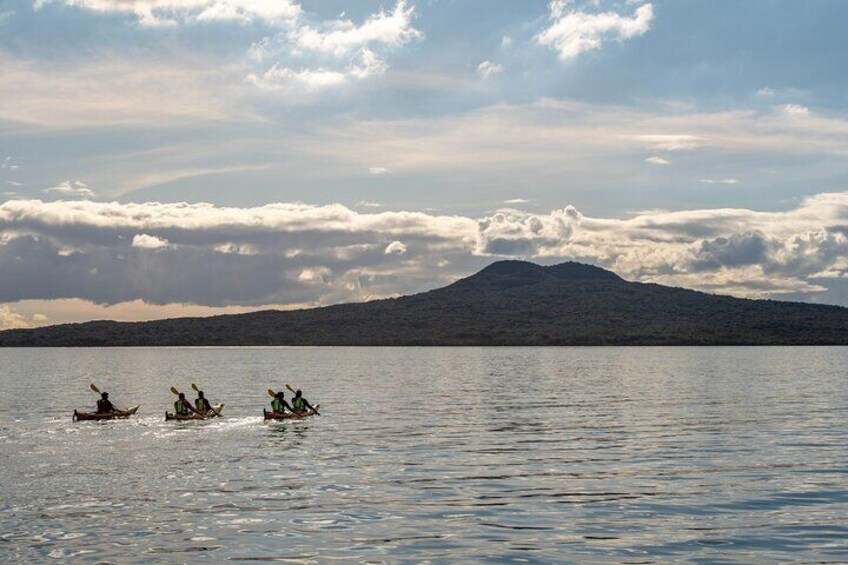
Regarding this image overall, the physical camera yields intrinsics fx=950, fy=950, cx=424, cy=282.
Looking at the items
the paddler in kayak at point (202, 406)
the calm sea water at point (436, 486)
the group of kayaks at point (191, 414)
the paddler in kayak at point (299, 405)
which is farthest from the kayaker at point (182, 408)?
the paddler in kayak at point (299, 405)

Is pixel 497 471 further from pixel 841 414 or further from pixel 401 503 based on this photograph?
pixel 841 414

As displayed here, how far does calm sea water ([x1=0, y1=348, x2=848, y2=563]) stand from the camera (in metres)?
27.1

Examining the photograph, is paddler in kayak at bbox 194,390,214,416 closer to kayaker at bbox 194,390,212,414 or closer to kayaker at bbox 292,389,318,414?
kayaker at bbox 194,390,212,414

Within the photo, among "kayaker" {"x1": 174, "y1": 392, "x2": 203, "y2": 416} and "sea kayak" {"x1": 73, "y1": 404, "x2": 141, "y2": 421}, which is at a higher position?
"kayaker" {"x1": 174, "y1": 392, "x2": 203, "y2": 416}

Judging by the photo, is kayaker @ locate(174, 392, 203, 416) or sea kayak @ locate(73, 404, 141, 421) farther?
sea kayak @ locate(73, 404, 141, 421)

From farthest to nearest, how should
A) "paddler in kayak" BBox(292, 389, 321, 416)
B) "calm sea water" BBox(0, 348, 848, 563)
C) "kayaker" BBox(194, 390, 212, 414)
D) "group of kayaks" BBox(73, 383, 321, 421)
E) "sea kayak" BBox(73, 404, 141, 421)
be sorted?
1. "paddler in kayak" BBox(292, 389, 321, 416)
2. "kayaker" BBox(194, 390, 212, 414)
3. "sea kayak" BBox(73, 404, 141, 421)
4. "group of kayaks" BBox(73, 383, 321, 421)
5. "calm sea water" BBox(0, 348, 848, 563)

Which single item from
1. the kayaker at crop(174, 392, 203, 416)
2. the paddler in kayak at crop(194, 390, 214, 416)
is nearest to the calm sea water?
the kayaker at crop(174, 392, 203, 416)

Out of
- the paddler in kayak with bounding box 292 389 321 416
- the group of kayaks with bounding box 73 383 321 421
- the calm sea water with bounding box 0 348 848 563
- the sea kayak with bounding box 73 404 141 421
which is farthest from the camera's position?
the paddler in kayak with bounding box 292 389 321 416

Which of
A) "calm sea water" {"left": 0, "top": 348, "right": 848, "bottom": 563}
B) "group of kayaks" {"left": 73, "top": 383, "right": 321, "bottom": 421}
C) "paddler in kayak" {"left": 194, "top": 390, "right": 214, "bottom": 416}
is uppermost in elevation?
"paddler in kayak" {"left": 194, "top": 390, "right": 214, "bottom": 416}

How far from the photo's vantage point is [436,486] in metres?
Answer: 37.3

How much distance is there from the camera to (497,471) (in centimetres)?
4156

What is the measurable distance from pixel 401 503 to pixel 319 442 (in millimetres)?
20925

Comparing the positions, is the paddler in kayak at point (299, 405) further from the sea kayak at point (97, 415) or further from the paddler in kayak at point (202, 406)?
the sea kayak at point (97, 415)

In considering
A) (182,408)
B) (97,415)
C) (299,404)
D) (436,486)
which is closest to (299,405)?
(299,404)
